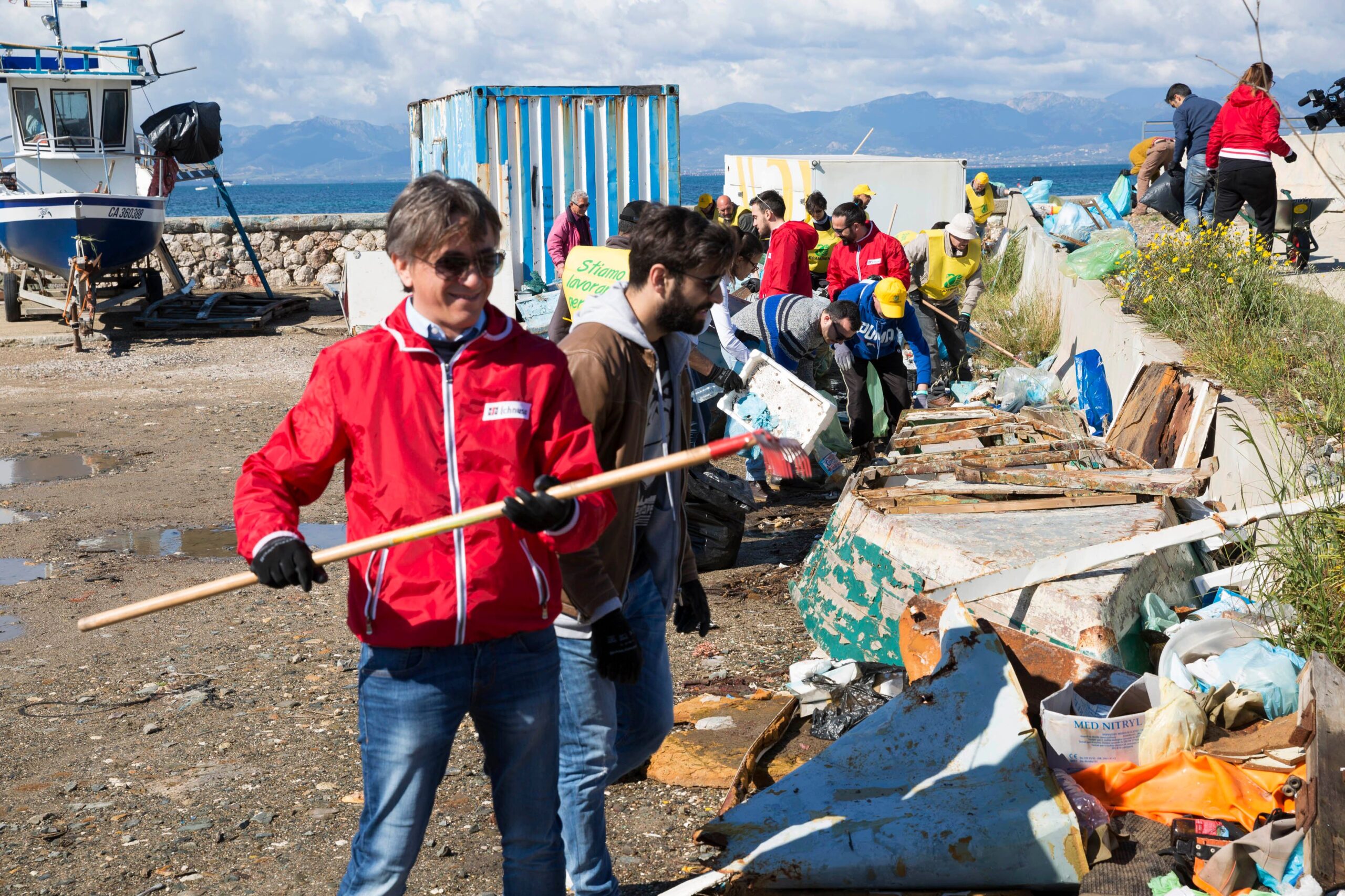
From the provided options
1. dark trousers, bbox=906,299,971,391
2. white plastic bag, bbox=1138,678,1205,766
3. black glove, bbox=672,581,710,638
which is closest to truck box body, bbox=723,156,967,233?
dark trousers, bbox=906,299,971,391

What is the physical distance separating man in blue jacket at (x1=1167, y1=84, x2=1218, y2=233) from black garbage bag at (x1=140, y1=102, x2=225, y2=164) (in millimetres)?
12891

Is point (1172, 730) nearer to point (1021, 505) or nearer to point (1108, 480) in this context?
point (1021, 505)

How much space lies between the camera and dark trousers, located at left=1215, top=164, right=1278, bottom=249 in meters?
9.13

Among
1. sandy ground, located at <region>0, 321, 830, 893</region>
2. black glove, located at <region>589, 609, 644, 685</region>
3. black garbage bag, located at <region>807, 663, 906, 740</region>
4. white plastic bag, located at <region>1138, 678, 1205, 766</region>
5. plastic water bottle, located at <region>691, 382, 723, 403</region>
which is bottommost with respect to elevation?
sandy ground, located at <region>0, 321, 830, 893</region>

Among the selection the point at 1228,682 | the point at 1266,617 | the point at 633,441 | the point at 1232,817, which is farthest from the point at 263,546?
the point at 1266,617

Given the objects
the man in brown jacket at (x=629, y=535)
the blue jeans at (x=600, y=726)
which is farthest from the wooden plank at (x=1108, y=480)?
the blue jeans at (x=600, y=726)

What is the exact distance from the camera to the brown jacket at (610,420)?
8.07ft

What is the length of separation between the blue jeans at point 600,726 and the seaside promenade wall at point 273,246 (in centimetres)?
1675

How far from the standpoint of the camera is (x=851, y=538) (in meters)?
4.67

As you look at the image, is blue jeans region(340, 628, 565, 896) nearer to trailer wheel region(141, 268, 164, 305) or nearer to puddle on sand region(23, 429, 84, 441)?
puddle on sand region(23, 429, 84, 441)

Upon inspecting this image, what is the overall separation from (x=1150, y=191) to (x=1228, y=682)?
35.2 ft

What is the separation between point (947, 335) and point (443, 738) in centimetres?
832

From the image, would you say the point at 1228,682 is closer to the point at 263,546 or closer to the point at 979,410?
the point at 263,546

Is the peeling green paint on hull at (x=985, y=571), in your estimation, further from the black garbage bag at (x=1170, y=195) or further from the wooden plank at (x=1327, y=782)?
the black garbage bag at (x=1170, y=195)
